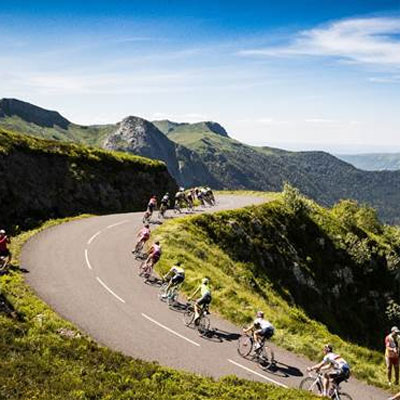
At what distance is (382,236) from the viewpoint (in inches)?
3147

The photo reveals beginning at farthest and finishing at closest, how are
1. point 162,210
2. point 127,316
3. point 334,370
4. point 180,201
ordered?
point 180,201 < point 162,210 < point 127,316 < point 334,370

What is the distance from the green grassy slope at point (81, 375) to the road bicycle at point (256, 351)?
9.29 feet

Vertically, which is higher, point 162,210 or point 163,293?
point 162,210

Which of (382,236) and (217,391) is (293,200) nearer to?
(382,236)

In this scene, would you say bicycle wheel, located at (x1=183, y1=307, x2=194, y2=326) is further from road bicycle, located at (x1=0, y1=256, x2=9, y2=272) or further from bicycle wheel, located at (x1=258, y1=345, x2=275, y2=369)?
road bicycle, located at (x1=0, y1=256, x2=9, y2=272)

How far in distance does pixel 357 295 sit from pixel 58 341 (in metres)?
44.8

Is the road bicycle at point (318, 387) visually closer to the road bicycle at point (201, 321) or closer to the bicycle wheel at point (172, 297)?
the road bicycle at point (201, 321)

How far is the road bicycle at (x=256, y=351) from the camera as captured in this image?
21125 millimetres

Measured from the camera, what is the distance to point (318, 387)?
18.8 m

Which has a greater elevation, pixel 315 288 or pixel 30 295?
pixel 30 295

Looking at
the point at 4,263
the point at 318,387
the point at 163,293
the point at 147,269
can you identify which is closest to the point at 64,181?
the point at 4,263

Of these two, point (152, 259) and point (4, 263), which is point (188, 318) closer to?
point (152, 259)

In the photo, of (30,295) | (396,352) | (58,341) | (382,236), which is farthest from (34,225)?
A: (382,236)

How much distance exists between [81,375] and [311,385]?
29.6 feet
